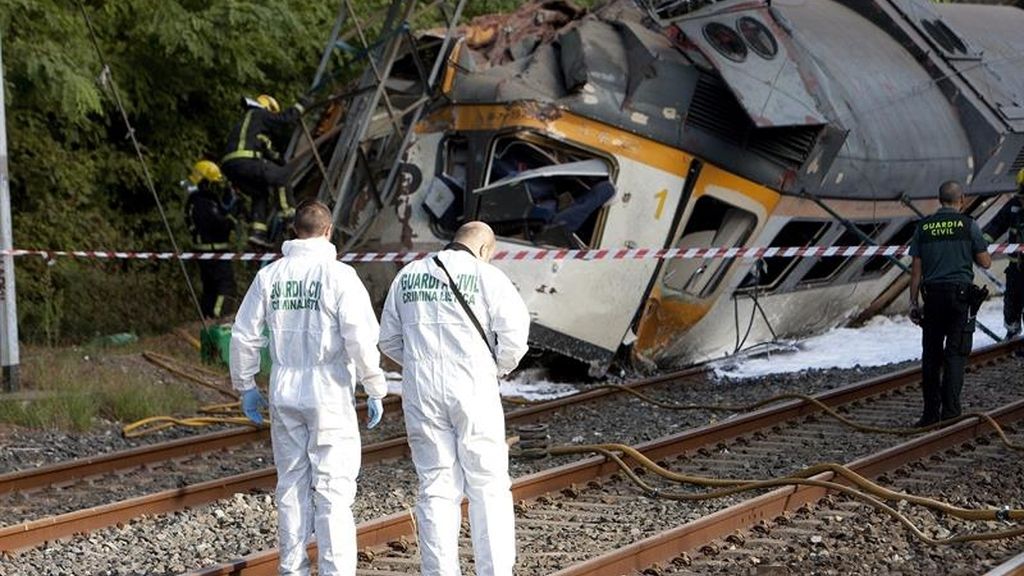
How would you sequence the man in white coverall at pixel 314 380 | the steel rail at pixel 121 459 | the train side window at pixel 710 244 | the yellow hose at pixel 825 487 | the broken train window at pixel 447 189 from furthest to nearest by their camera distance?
the train side window at pixel 710 244 < the broken train window at pixel 447 189 < the steel rail at pixel 121 459 < the yellow hose at pixel 825 487 < the man in white coverall at pixel 314 380

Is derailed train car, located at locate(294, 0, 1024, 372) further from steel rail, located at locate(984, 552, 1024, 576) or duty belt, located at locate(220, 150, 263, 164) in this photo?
steel rail, located at locate(984, 552, 1024, 576)

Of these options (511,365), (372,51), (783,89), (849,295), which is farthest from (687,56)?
(511,365)

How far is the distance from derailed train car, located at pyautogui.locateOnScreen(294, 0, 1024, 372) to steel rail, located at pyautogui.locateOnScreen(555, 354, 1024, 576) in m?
3.41

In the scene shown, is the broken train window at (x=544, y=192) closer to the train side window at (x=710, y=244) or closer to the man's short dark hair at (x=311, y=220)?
the train side window at (x=710, y=244)

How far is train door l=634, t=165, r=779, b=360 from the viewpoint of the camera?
13.2 meters

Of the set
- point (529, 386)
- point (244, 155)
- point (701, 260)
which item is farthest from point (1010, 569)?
point (244, 155)

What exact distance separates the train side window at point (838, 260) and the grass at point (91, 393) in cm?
604

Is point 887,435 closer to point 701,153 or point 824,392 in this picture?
point 824,392

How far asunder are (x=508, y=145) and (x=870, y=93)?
12.0ft

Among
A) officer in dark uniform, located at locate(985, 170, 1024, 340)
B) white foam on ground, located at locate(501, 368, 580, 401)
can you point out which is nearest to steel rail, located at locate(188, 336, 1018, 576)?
officer in dark uniform, located at locate(985, 170, 1024, 340)

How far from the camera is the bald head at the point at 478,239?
6.39 metres

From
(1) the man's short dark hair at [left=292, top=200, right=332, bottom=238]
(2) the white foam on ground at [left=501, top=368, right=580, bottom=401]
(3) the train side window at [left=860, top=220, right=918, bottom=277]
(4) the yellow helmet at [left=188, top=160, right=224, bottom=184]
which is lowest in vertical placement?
(2) the white foam on ground at [left=501, top=368, right=580, bottom=401]

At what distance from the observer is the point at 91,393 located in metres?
12.1

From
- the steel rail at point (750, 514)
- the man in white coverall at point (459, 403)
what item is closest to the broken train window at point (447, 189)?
the steel rail at point (750, 514)
